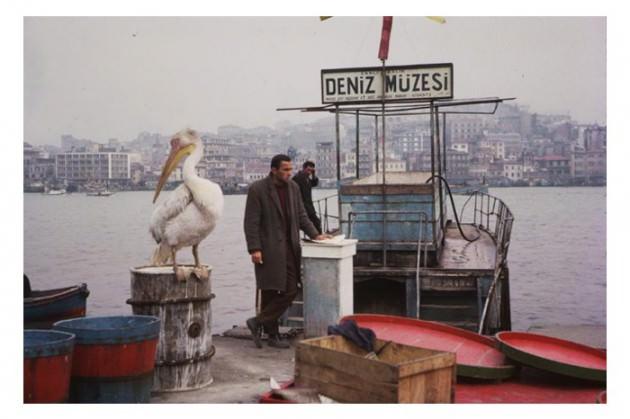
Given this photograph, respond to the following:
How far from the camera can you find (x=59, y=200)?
11.3m

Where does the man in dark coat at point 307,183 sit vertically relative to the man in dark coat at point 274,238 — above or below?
above

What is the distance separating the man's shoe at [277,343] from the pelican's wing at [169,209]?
173 cm

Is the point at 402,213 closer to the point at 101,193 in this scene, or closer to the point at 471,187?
the point at 101,193

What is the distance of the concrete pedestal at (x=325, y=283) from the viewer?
328 inches

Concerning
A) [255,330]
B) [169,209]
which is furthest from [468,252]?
[169,209]

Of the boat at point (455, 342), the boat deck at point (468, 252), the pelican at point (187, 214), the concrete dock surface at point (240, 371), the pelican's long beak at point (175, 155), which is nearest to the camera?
the boat at point (455, 342)

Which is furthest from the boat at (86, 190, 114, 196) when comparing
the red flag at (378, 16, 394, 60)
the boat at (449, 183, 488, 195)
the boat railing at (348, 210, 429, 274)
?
the boat at (449, 183, 488, 195)

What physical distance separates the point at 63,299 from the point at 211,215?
11.9 ft

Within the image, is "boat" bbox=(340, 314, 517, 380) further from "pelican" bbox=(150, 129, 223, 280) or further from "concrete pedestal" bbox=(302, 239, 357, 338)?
"pelican" bbox=(150, 129, 223, 280)

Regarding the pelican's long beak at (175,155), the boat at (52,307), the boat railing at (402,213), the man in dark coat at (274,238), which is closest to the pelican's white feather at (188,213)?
the pelican's long beak at (175,155)

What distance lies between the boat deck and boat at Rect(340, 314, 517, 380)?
13.6 ft

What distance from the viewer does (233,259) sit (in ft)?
106

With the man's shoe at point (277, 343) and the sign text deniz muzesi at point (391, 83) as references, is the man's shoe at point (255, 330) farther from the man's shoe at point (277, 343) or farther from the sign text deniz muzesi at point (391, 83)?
the sign text deniz muzesi at point (391, 83)
